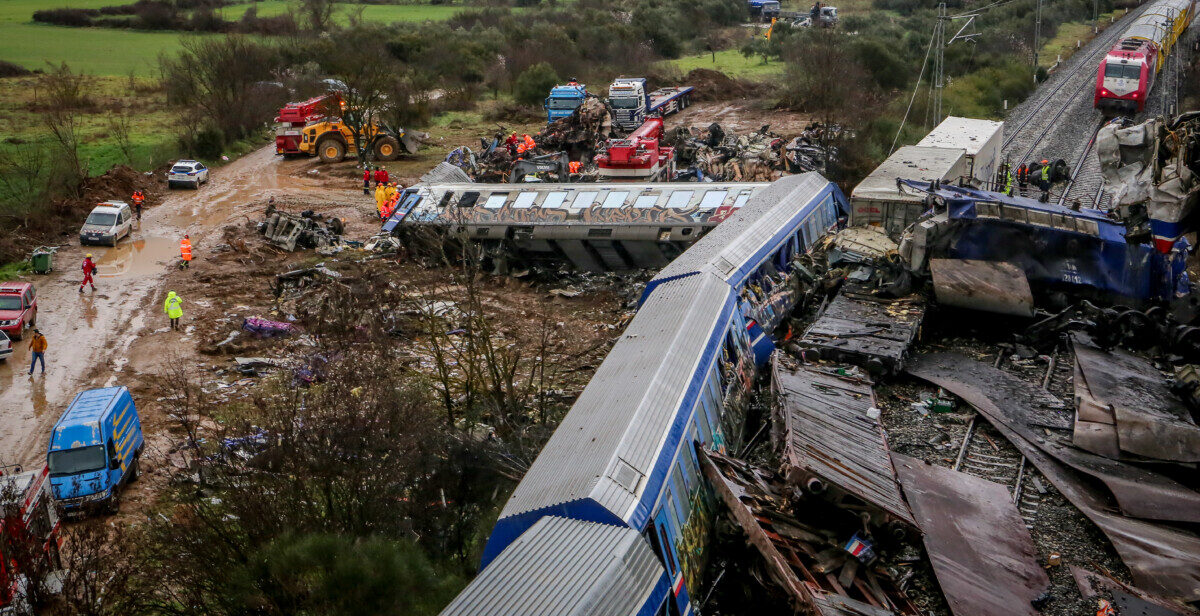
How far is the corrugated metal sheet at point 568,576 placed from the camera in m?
8.38

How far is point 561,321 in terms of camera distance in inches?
963

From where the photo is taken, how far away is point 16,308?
85.1ft

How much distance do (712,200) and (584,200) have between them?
3.58 meters

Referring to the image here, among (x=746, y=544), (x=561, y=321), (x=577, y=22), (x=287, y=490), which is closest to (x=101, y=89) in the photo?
(x=577, y=22)

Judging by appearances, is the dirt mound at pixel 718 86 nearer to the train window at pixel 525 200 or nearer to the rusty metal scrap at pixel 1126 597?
the train window at pixel 525 200

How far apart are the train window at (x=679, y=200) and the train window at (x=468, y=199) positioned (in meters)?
5.57

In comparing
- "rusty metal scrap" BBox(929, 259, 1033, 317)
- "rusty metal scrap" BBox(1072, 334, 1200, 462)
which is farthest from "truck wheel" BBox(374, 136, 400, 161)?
"rusty metal scrap" BBox(1072, 334, 1200, 462)

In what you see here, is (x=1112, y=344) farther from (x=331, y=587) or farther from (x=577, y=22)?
(x=577, y=22)

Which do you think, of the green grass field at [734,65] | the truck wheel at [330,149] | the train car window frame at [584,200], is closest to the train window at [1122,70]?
the train car window frame at [584,200]

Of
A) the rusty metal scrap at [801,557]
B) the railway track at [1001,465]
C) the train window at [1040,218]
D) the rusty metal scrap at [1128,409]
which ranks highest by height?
the train window at [1040,218]

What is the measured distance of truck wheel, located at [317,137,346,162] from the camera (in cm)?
4472

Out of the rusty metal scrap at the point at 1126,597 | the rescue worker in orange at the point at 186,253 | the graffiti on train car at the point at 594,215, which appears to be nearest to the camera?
the rusty metal scrap at the point at 1126,597

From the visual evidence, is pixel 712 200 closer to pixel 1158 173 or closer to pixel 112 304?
pixel 1158 173

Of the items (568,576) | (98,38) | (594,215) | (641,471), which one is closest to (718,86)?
(594,215)
